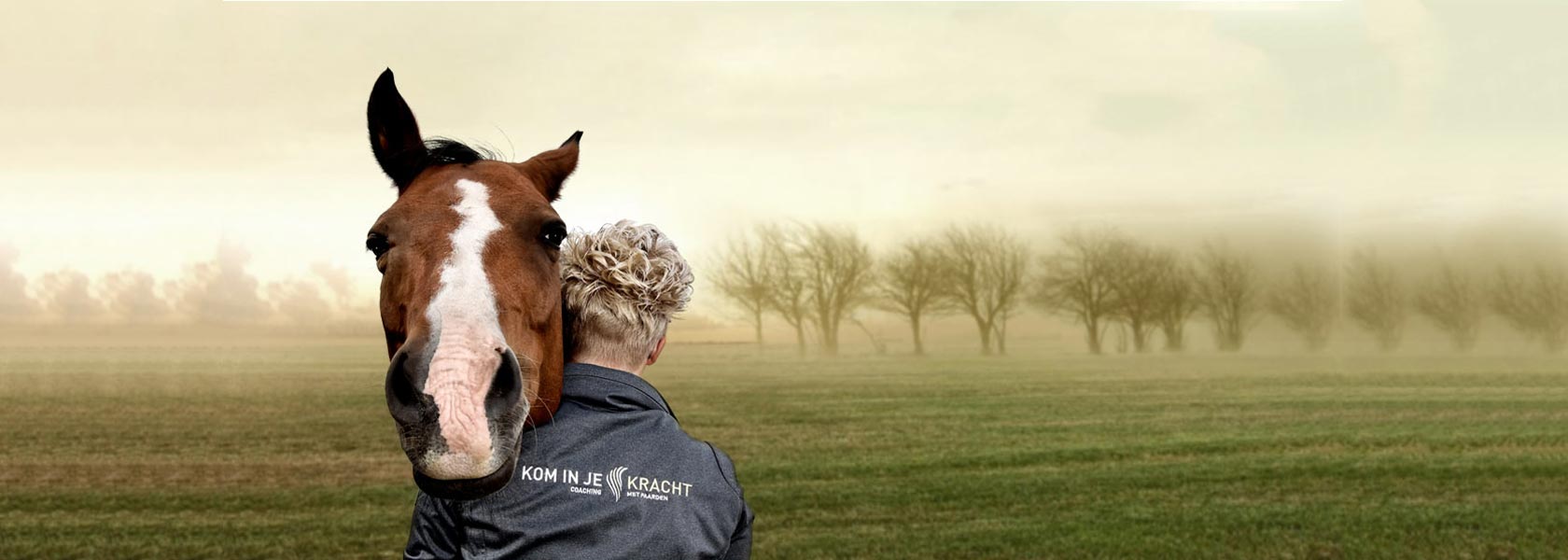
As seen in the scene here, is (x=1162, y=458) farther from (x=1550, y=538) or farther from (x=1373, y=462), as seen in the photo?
(x=1550, y=538)

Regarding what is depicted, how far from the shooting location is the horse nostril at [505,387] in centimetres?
175

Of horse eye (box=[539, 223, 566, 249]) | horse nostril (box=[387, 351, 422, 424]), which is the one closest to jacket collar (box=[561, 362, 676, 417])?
horse eye (box=[539, 223, 566, 249])

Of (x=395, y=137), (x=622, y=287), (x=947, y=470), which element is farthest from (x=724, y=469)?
(x=947, y=470)

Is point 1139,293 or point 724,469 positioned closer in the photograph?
point 724,469

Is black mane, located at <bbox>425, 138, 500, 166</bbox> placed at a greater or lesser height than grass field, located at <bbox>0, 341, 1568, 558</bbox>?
greater

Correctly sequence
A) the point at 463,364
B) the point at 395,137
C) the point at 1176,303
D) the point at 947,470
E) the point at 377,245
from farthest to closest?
the point at 1176,303, the point at 947,470, the point at 395,137, the point at 377,245, the point at 463,364

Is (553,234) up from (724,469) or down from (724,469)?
up

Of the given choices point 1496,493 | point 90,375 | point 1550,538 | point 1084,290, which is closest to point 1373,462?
point 1496,493

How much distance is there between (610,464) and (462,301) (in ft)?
1.21

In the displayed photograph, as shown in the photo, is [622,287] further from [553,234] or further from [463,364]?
[463,364]

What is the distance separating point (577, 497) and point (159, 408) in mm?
22007

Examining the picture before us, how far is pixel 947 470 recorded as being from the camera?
42.1 ft

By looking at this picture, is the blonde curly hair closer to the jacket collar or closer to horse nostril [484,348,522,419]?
the jacket collar

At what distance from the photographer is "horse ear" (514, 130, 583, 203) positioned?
2.32 m
